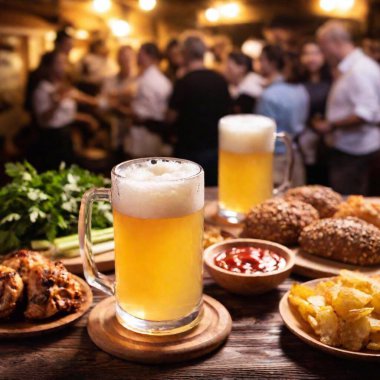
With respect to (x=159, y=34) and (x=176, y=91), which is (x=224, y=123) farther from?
(x=159, y=34)

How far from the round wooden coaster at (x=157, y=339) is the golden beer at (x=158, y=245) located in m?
0.03

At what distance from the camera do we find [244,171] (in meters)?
2.09

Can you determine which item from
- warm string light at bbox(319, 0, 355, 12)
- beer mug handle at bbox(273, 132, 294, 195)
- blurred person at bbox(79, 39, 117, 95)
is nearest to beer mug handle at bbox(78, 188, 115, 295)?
beer mug handle at bbox(273, 132, 294, 195)

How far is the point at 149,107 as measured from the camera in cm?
594

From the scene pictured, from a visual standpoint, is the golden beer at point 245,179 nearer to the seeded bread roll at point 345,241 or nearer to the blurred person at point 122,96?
the seeded bread roll at point 345,241

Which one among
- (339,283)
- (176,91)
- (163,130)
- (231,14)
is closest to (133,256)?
(339,283)

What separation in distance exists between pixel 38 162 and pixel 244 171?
437cm

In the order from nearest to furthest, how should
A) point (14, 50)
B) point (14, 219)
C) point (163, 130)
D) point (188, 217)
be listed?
point (188, 217) → point (14, 219) → point (163, 130) → point (14, 50)

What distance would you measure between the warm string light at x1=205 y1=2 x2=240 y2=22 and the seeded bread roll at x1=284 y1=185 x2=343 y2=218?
28.5 feet

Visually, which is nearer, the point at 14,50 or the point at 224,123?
the point at 224,123

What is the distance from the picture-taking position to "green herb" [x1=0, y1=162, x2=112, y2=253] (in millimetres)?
1745

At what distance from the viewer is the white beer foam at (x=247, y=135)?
205 cm

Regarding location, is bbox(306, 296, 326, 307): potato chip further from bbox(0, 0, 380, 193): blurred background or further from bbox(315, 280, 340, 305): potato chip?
bbox(0, 0, 380, 193): blurred background

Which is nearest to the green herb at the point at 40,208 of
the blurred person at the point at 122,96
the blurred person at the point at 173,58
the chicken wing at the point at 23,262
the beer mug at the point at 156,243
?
the chicken wing at the point at 23,262
